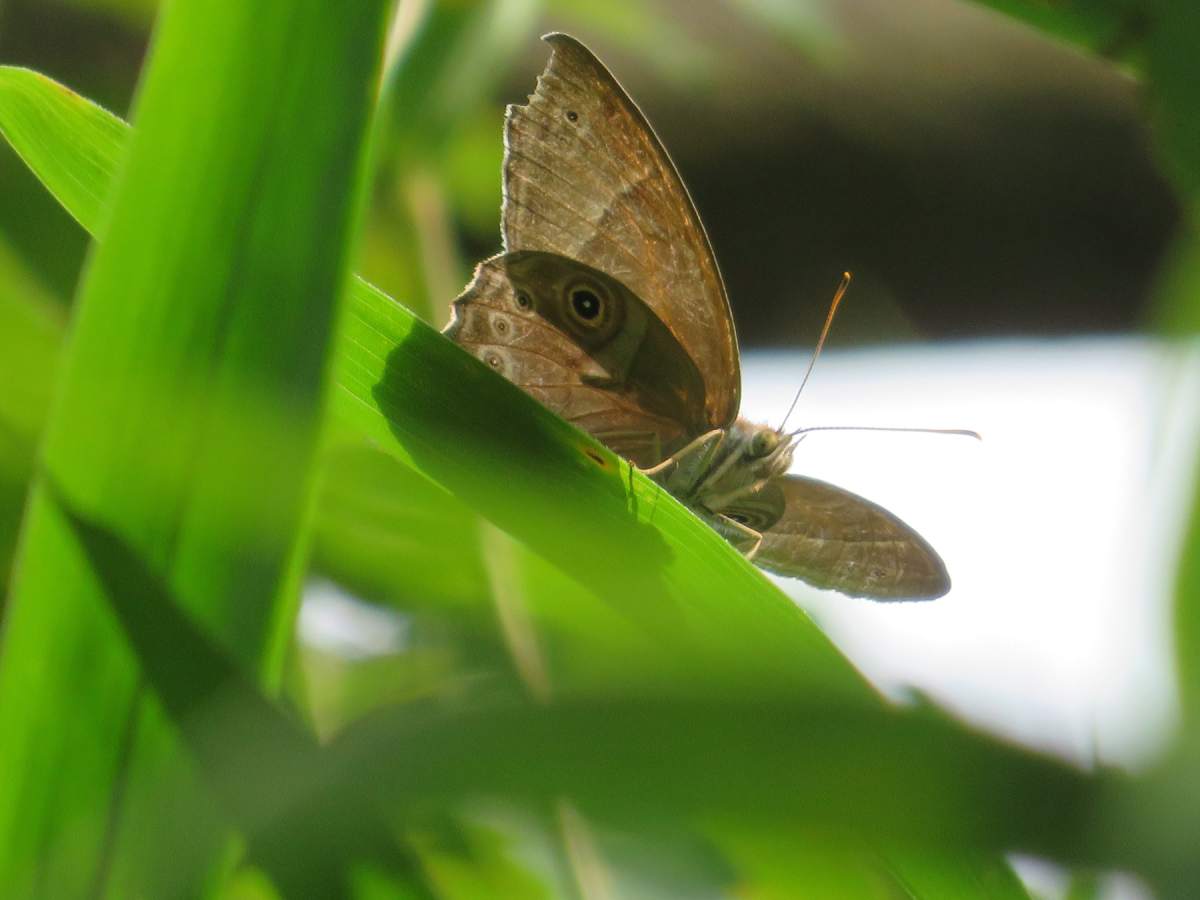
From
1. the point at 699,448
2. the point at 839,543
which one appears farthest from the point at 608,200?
the point at 839,543

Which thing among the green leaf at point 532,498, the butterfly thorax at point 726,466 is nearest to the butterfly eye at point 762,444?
the butterfly thorax at point 726,466

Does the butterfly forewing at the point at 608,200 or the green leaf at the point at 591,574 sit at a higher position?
the butterfly forewing at the point at 608,200

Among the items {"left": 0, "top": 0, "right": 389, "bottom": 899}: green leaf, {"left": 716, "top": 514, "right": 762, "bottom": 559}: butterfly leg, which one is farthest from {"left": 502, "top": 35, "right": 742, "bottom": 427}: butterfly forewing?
{"left": 0, "top": 0, "right": 389, "bottom": 899}: green leaf

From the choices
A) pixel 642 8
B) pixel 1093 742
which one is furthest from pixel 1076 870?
pixel 642 8

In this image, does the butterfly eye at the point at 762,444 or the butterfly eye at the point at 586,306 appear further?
the butterfly eye at the point at 762,444

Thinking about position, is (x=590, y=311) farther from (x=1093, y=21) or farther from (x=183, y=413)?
(x=183, y=413)

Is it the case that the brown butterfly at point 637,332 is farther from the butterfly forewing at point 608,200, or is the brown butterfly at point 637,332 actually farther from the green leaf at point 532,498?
the green leaf at point 532,498

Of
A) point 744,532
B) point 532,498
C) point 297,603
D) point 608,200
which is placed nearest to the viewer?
point 297,603

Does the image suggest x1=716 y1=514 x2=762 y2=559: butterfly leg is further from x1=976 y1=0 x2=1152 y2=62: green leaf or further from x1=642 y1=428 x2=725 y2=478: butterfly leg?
x1=976 y1=0 x2=1152 y2=62: green leaf
